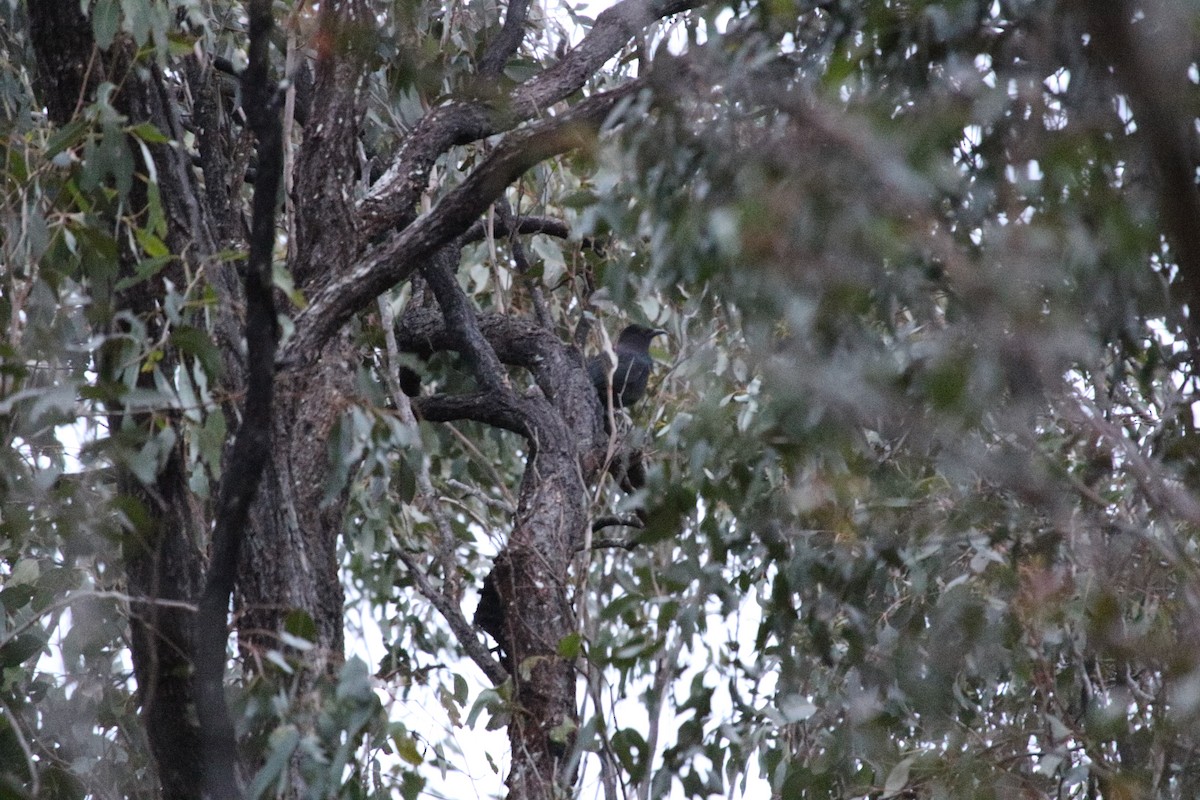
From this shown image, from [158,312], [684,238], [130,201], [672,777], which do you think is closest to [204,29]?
[130,201]

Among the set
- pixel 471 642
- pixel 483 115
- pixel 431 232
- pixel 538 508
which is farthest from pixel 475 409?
pixel 431 232

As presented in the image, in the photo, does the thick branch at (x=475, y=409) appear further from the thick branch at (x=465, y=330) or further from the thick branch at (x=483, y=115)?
the thick branch at (x=483, y=115)

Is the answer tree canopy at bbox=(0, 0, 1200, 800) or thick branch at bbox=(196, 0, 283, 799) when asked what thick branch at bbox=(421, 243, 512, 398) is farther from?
thick branch at bbox=(196, 0, 283, 799)

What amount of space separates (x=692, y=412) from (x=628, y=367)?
8.21 ft

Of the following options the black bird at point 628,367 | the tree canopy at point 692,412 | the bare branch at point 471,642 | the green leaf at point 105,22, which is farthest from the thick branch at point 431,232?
the black bird at point 628,367

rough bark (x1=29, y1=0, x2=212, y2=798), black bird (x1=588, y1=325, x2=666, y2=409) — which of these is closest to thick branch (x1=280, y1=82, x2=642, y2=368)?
rough bark (x1=29, y1=0, x2=212, y2=798)

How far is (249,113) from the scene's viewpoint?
2061mm

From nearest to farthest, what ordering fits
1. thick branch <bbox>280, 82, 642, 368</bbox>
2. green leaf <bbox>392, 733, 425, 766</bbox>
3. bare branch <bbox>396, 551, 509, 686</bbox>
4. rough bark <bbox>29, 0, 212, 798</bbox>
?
rough bark <bbox>29, 0, 212, 798</bbox> → green leaf <bbox>392, 733, 425, 766</bbox> → thick branch <bbox>280, 82, 642, 368</bbox> → bare branch <bbox>396, 551, 509, 686</bbox>

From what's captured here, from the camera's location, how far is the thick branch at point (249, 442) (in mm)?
2027

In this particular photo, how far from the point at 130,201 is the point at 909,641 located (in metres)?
1.78

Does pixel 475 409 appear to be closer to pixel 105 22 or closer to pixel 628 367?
pixel 628 367

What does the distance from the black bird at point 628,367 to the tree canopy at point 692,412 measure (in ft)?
5.59

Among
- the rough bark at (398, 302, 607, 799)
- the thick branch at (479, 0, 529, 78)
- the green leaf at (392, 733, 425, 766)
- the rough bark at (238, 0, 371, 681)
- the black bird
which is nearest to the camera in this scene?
the green leaf at (392, 733, 425, 766)

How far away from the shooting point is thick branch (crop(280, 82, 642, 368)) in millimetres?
2877
